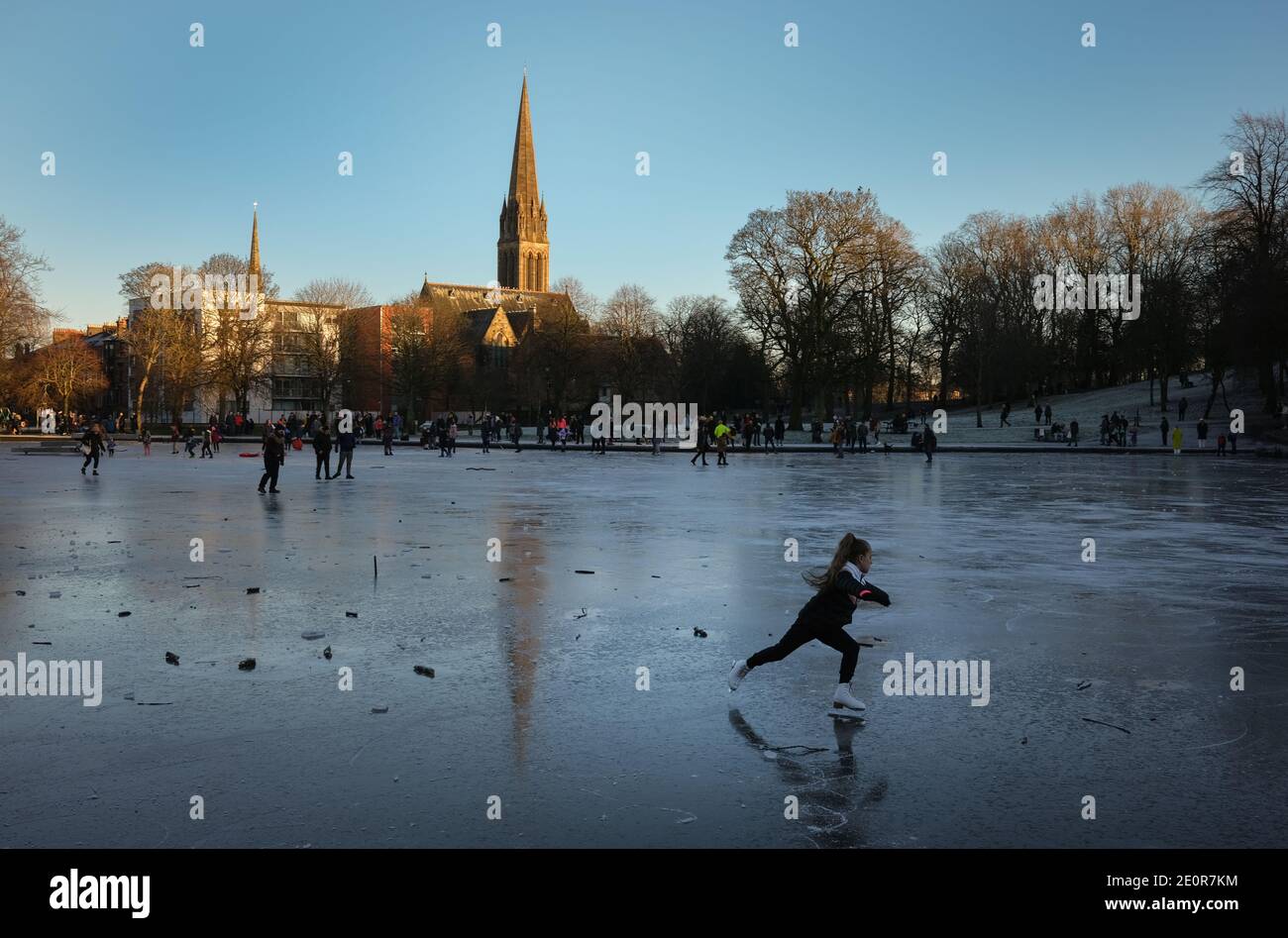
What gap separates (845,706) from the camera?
20.3 feet

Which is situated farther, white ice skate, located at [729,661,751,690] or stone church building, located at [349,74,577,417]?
stone church building, located at [349,74,577,417]

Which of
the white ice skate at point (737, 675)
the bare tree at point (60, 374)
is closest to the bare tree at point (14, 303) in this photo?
the bare tree at point (60, 374)

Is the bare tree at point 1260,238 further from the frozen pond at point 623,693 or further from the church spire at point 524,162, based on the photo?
the church spire at point 524,162

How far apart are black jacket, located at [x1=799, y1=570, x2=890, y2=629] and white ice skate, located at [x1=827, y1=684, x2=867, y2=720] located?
45 cm

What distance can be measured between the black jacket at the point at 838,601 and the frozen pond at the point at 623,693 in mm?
494

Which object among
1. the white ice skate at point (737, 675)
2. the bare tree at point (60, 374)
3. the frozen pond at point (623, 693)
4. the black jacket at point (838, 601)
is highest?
the bare tree at point (60, 374)

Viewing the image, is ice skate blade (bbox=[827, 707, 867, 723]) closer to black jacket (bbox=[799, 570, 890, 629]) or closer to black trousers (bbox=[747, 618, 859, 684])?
black trousers (bbox=[747, 618, 859, 684])

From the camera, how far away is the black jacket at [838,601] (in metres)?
6.46

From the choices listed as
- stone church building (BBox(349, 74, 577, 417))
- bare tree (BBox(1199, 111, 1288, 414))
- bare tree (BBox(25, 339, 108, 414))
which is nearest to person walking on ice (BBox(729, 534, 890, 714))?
bare tree (BBox(1199, 111, 1288, 414))

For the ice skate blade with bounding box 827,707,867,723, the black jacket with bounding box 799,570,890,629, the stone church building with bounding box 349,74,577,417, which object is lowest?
the ice skate blade with bounding box 827,707,867,723

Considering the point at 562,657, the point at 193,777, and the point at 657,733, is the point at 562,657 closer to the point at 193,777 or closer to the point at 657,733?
the point at 657,733

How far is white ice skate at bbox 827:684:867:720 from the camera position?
240 inches
